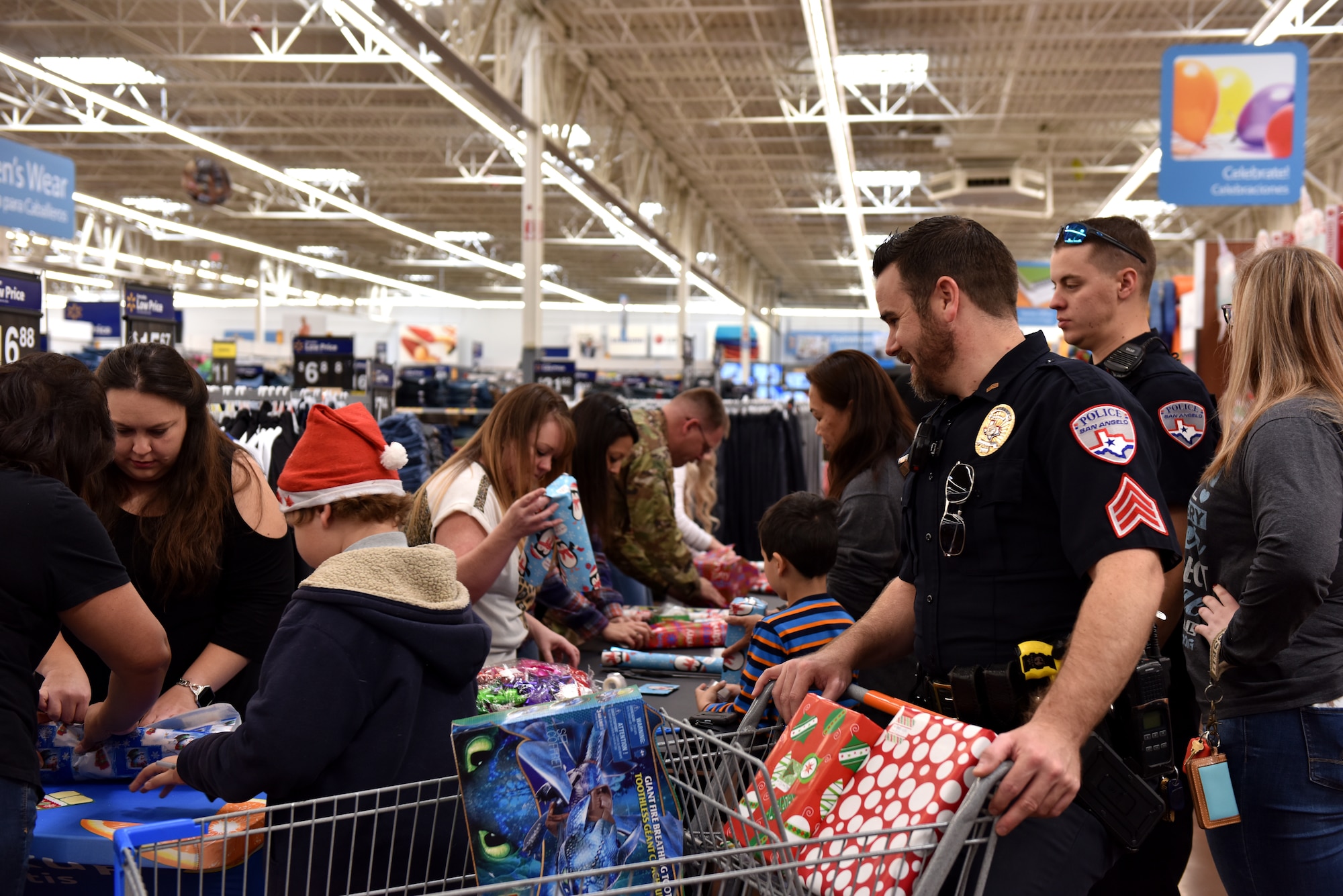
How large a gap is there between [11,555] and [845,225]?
2401cm

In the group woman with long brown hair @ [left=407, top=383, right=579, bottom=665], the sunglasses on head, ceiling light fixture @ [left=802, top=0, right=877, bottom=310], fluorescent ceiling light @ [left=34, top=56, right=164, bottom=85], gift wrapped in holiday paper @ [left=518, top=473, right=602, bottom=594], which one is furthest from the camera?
fluorescent ceiling light @ [left=34, top=56, right=164, bottom=85]

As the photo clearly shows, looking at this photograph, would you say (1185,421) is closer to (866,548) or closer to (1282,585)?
(1282,585)

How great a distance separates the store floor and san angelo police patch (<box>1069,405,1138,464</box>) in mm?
2328

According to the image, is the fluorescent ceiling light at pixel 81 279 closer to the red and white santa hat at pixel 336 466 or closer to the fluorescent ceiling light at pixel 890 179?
the fluorescent ceiling light at pixel 890 179

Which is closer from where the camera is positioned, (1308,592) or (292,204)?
(1308,592)

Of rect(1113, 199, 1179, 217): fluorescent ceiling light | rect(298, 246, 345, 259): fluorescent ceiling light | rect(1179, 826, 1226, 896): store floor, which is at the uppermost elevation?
rect(1113, 199, 1179, 217): fluorescent ceiling light

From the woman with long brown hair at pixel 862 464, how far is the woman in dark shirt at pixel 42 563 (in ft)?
6.39

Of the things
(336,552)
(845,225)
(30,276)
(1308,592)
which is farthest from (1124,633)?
(845,225)

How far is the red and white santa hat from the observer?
2.17m

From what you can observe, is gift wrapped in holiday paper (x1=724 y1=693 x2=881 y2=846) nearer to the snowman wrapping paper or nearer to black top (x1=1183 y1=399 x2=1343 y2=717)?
the snowman wrapping paper

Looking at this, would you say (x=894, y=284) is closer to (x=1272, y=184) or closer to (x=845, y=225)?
(x=1272, y=184)

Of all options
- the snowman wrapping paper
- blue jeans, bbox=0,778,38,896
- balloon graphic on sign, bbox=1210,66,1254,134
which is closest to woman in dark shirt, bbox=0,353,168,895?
blue jeans, bbox=0,778,38,896

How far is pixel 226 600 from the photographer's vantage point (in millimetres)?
2789

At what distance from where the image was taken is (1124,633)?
1.56 m
